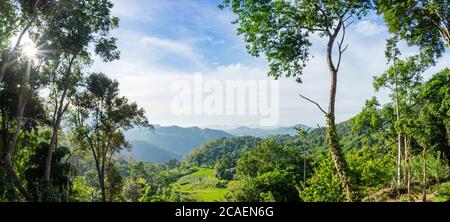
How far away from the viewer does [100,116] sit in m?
22.8

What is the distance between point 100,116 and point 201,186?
8721cm

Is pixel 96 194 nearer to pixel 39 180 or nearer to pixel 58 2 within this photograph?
pixel 39 180

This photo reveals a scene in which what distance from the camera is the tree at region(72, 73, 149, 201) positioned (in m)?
21.8

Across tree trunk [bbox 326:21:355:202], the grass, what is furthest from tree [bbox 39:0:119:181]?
the grass

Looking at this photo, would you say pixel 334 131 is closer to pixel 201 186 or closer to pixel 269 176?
pixel 269 176

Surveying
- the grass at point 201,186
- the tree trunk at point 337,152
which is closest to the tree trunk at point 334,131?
the tree trunk at point 337,152

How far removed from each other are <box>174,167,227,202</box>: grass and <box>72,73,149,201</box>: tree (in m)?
61.0

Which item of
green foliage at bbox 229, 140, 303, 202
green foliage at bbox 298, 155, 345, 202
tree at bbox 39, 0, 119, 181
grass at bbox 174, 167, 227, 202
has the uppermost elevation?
tree at bbox 39, 0, 119, 181

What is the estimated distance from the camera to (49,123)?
2023cm

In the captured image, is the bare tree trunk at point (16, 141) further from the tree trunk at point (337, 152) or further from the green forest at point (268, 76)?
the tree trunk at point (337, 152)

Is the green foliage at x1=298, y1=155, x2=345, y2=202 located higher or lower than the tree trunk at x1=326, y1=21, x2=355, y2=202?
lower

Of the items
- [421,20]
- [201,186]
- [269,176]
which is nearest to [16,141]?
[421,20]

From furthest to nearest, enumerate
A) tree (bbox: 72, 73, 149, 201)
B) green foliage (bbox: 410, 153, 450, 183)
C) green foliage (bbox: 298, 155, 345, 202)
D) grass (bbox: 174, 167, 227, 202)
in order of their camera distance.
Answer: grass (bbox: 174, 167, 227, 202) < tree (bbox: 72, 73, 149, 201) < green foliage (bbox: 410, 153, 450, 183) < green foliage (bbox: 298, 155, 345, 202)

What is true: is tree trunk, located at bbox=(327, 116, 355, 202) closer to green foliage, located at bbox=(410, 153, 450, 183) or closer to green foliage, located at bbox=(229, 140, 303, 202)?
green foliage, located at bbox=(410, 153, 450, 183)
